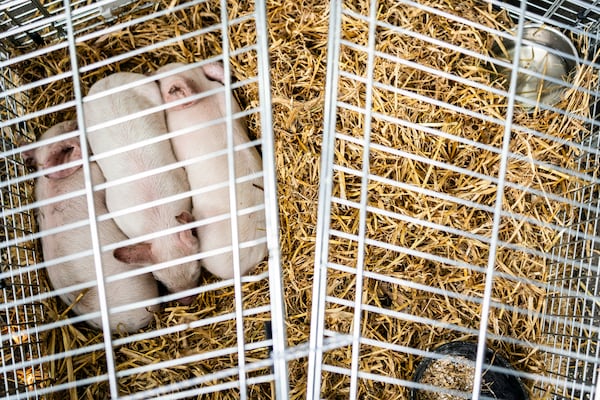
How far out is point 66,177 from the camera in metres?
1.83

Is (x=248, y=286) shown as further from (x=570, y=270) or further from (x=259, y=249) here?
(x=570, y=270)

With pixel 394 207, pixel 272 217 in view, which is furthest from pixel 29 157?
pixel 394 207

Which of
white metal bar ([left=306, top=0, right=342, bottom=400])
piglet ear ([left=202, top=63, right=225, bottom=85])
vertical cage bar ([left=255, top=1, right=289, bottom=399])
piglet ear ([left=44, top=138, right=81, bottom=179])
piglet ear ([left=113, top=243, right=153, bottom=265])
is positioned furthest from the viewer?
piglet ear ([left=202, top=63, right=225, bottom=85])

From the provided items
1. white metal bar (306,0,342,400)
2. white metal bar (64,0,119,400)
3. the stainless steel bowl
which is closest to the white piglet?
white metal bar (64,0,119,400)

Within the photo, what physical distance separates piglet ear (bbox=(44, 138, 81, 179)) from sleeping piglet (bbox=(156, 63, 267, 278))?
311 mm

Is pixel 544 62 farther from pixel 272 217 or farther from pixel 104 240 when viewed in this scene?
pixel 104 240

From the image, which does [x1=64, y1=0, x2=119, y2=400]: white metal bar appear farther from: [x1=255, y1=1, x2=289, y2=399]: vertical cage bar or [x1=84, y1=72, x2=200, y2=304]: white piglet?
[x1=84, y1=72, x2=200, y2=304]: white piglet

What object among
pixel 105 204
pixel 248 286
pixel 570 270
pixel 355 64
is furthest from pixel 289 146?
pixel 570 270

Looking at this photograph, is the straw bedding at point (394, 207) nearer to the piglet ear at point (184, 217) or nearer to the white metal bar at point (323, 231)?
the piglet ear at point (184, 217)

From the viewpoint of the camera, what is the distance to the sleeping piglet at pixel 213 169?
179 cm

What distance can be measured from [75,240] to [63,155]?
282 mm

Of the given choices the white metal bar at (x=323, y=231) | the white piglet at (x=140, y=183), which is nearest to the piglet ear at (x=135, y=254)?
the white piglet at (x=140, y=183)

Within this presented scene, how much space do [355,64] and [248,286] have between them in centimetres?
82

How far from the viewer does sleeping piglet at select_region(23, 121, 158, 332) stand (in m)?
1.79
